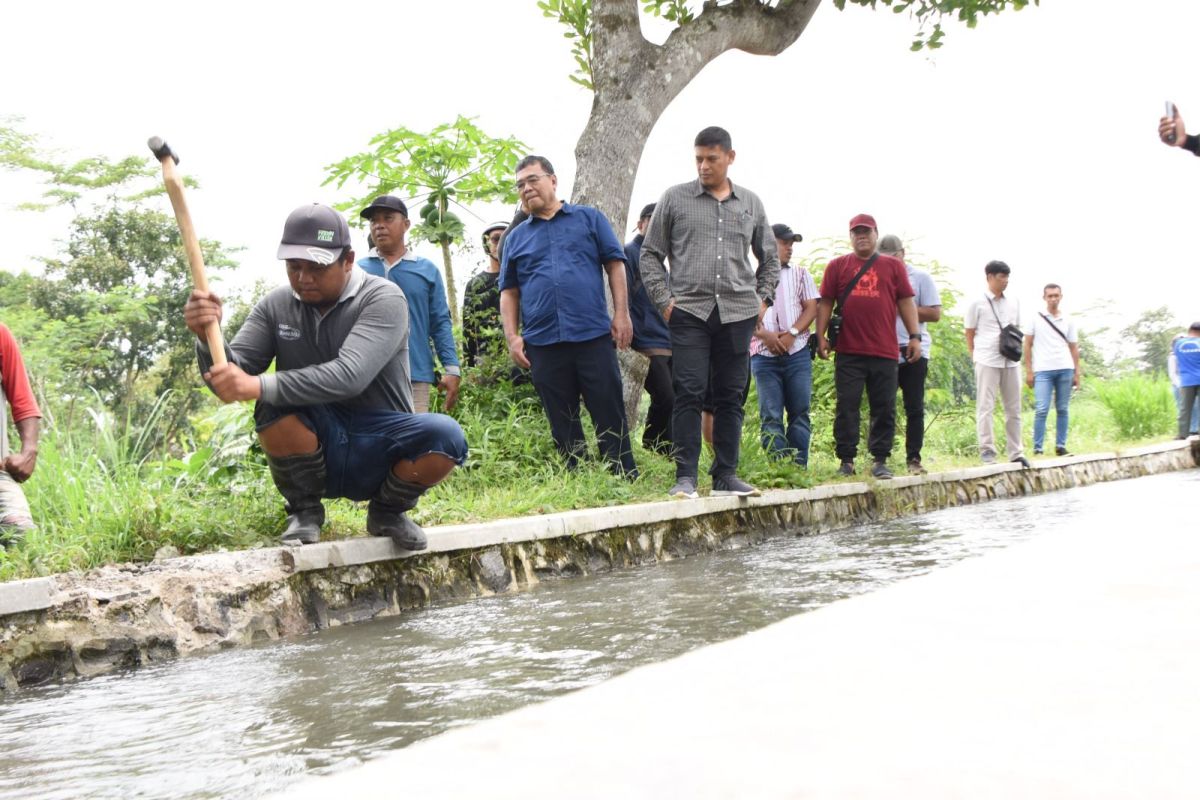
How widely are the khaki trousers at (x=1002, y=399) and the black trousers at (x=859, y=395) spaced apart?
2.54 metres

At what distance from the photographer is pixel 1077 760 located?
0.56m

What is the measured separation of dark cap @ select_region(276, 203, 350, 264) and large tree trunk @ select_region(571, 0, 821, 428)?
4.04 metres

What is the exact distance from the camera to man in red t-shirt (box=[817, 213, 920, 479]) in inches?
312

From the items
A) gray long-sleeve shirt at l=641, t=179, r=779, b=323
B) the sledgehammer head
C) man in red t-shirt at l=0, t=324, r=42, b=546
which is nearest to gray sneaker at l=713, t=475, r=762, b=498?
gray long-sleeve shirt at l=641, t=179, r=779, b=323

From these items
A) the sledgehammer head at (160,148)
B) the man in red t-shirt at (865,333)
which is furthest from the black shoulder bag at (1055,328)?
the sledgehammer head at (160,148)

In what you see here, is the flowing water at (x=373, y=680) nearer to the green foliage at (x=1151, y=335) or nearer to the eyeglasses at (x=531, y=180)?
the eyeglasses at (x=531, y=180)

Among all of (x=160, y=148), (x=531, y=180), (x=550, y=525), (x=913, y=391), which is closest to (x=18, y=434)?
(x=160, y=148)

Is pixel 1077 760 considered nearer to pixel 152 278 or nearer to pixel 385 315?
pixel 385 315

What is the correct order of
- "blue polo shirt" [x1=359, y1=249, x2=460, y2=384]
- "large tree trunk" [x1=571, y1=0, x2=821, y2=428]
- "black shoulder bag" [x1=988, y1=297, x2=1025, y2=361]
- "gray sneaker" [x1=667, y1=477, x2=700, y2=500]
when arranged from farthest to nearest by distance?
"black shoulder bag" [x1=988, y1=297, x2=1025, y2=361]
"large tree trunk" [x1=571, y1=0, x2=821, y2=428]
"blue polo shirt" [x1=359, y1=249, x2=460, y2=384]
"gray sneaker" [x1=667, y1=477, x2=700, y2=500]

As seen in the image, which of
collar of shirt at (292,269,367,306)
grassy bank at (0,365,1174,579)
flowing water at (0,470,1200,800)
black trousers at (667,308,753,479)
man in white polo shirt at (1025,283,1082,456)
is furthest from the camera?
man in white polo shirt at (1025,283,1082,456)

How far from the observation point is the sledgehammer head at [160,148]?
339 cm

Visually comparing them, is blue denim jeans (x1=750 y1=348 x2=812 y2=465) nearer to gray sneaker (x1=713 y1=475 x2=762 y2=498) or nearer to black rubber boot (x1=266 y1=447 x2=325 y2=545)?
gray sneaker (x1=713 y1=475 x2=762 y2=498)

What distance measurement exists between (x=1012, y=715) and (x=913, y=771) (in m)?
0.11

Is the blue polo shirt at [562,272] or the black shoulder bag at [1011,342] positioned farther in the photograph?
the black shoulder bag at [1011,342]
